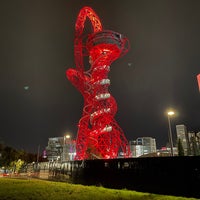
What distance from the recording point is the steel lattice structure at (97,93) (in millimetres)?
31234

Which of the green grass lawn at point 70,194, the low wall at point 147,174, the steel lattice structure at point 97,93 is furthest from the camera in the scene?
the steel lattice structure at point 97,93

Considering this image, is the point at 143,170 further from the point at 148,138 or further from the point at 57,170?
the point at 148,138

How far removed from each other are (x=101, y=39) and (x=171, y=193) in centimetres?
2789

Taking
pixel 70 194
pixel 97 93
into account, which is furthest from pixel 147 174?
pixel 97 93

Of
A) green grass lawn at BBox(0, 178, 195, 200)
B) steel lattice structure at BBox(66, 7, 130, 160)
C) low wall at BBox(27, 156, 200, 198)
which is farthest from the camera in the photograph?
steel lattice structure at BBox(66, 7, 130, 160)

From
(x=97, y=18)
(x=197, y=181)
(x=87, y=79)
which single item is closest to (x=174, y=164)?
(x=197, y=181)

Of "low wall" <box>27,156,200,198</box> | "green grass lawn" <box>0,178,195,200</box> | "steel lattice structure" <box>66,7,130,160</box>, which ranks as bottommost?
"green grass lawn" <box>0,178,195,200</box>

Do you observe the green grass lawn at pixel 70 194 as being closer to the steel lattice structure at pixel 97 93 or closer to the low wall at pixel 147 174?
the low wall at pixel 147 174

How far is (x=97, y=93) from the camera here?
3206 cm

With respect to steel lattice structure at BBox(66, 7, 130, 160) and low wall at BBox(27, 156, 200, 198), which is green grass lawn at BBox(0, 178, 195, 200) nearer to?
low wall at BBox(27, 156, 200, 198)

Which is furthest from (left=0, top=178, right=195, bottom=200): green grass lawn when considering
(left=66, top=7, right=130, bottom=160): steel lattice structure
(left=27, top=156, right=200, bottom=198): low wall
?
(left=66, top=7, right=130, bottom=160): steel lattice structure

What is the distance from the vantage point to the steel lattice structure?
3123 cm

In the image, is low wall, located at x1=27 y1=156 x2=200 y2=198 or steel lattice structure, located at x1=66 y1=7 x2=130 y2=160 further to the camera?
steel lattice structure, located at x1=66 y1=7 x2=130 y2=160

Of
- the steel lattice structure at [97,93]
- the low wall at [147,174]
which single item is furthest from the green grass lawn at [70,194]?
the steel lattice structure at [97,93]
